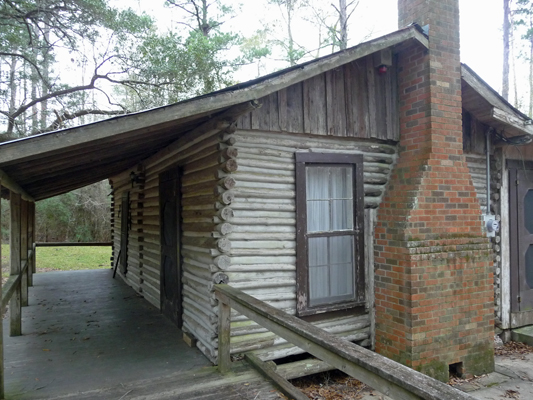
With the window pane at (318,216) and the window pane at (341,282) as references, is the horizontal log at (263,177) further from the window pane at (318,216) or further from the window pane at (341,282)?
the window pane at (341,282)

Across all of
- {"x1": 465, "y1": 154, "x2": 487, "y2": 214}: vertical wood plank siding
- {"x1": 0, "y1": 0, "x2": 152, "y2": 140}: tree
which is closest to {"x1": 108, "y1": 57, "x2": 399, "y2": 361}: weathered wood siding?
{"x1": 465, "y1": 154, "x2": 487, "y2": 214}: vertical wood plank siding

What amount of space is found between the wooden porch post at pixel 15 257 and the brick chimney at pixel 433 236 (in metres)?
5.27

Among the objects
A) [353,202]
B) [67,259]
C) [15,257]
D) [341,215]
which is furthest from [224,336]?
[67,259]

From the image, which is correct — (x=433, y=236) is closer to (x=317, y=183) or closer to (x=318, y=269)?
(x=318, y=269)

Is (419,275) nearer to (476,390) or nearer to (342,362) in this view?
(476,390)

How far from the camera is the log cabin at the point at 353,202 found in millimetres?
5047

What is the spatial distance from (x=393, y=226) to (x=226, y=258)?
229 cm

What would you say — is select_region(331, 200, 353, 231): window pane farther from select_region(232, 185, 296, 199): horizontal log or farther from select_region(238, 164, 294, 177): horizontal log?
select_region(238, 164, 294, 177): horizontal log

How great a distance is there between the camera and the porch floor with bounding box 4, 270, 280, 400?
4.21 m

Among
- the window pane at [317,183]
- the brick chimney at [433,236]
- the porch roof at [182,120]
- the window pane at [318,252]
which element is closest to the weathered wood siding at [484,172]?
the porch roof at [182,120]

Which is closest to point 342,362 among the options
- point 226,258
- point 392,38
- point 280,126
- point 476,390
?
point 226,258

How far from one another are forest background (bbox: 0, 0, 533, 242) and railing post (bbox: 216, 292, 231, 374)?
553cm

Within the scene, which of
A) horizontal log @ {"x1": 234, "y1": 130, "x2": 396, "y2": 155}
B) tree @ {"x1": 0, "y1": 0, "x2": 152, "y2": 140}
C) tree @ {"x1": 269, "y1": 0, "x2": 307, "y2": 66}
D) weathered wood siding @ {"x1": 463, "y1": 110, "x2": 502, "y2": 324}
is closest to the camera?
horizontal log @ {"x1": 234, "y1": 130, "x2": 396, "y2": 155}

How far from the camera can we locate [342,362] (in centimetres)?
262
